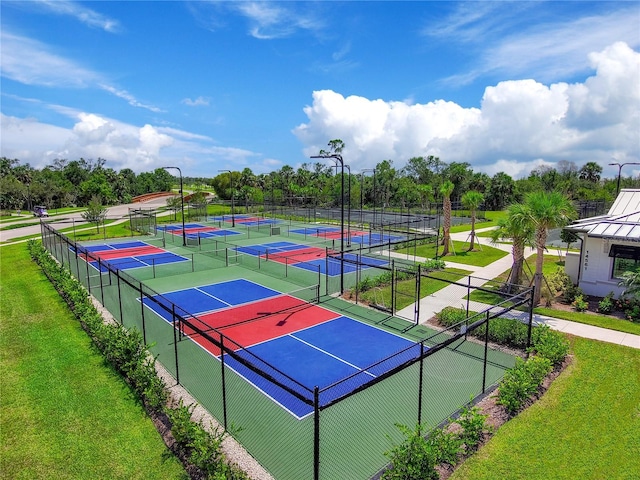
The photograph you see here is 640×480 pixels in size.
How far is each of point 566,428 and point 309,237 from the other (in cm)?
3126

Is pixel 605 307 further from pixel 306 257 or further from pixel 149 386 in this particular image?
pixel 306 257

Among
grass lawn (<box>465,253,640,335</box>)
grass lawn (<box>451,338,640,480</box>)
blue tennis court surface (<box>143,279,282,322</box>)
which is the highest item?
grass lawn (<box>465,253,640,335</box>)

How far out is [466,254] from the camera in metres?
29.4

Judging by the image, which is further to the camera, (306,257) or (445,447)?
(306,257)

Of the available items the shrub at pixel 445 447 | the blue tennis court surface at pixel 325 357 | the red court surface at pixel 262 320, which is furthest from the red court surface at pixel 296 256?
the shrub at pixel 445 447

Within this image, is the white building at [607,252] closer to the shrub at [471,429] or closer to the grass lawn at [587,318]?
the grass lawn at [587,318]

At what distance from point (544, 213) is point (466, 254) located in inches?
559

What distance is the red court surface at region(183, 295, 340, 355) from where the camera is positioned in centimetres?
1396

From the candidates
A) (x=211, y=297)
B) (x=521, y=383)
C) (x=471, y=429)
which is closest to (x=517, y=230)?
(x=521, y=383)

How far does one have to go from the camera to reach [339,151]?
93.7 m

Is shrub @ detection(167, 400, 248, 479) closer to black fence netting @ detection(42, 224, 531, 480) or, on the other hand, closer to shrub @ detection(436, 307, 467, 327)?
black fence netting @ detection(42, 224, 531, 480)

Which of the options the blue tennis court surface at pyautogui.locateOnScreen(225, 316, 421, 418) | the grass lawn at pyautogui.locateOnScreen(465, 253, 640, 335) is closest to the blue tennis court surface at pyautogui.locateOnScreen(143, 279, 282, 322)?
the blue tennis court surface at pyautogui.locateOnScreen(225, 316, 421, 418)

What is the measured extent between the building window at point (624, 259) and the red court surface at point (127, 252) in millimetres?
29388

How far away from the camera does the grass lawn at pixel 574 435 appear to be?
700 cm
